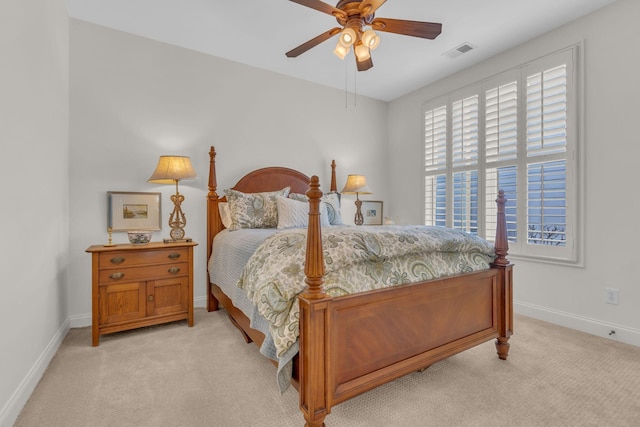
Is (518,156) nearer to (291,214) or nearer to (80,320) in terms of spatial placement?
(291,214)

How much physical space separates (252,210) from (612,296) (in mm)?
3216

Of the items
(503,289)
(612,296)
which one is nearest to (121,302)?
(503,289)

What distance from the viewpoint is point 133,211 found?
2982 mm

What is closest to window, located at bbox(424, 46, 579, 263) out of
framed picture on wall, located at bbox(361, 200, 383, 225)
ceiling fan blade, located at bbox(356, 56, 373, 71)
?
framed picture on wall, located at bbox(361, 200, 383, 225)

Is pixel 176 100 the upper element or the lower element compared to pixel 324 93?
lower

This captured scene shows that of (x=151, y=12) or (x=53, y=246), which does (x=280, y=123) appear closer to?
(x=151, y=12)

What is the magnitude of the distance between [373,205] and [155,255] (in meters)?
3.07

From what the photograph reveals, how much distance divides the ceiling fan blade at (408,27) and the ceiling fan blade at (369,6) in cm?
11

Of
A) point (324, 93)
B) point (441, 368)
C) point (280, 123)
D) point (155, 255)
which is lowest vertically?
point (441, 368)

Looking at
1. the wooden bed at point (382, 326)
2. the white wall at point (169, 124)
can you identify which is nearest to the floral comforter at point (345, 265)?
the wooden bed at point (382, 326)

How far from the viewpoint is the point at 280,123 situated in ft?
12.6

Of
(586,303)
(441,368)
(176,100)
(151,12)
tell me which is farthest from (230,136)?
(586,303)

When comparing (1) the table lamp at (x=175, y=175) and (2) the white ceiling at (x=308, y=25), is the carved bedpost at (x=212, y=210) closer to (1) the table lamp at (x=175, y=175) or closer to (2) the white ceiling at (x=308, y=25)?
(1) the table lamp at (x=175, y=175)

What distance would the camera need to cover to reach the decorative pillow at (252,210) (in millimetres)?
3012
